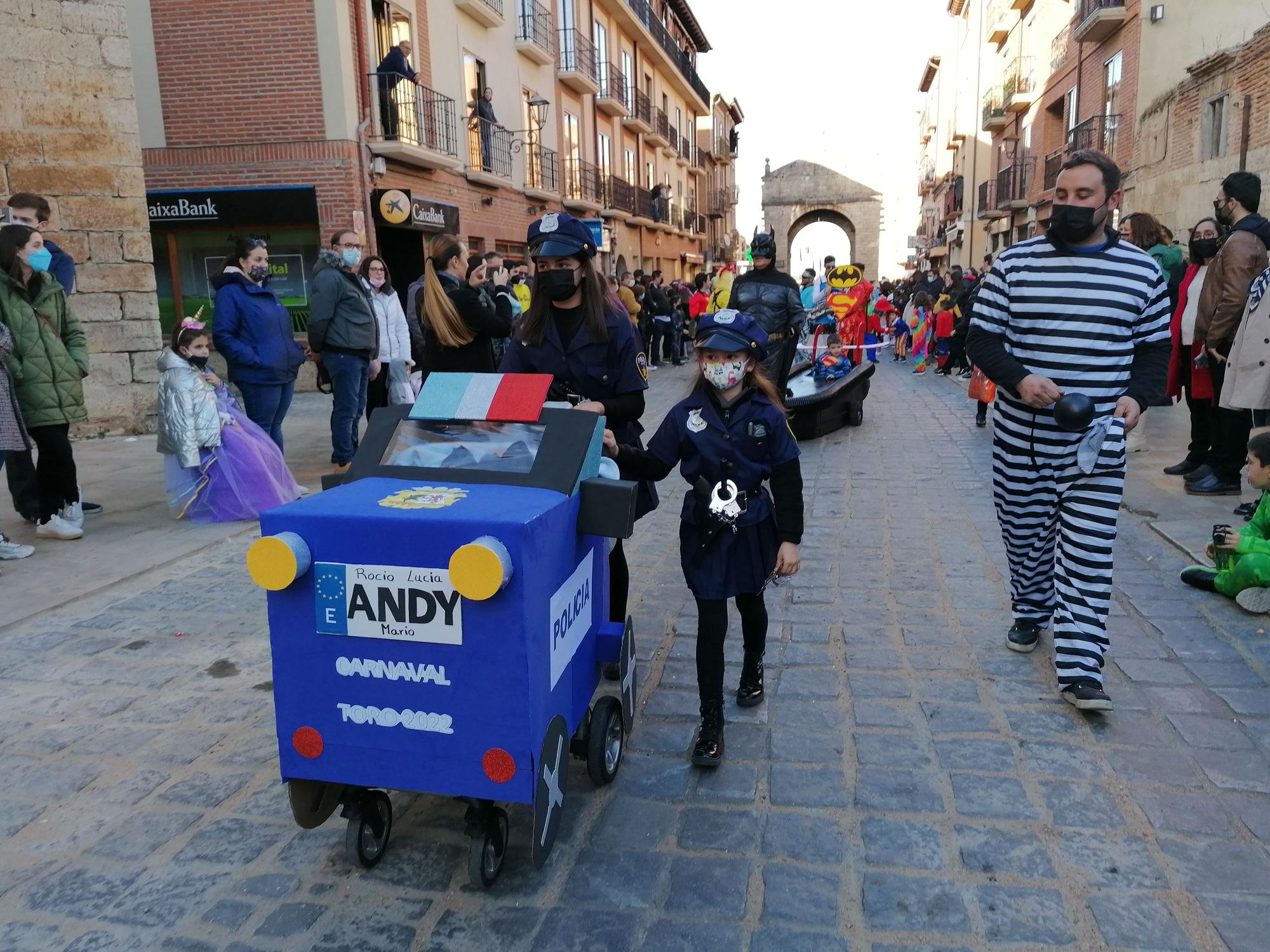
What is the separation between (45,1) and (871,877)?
1053cm

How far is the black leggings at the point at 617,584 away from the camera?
3.71 metres

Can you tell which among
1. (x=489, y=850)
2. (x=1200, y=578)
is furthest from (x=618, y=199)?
(x=489, y=850)

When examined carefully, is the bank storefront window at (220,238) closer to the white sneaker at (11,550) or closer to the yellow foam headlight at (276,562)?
the white sneaker at (11,550)

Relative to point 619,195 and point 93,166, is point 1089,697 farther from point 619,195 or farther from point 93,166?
point 619,195

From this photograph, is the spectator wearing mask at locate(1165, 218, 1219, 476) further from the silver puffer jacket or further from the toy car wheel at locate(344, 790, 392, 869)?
the silver puffer jacket

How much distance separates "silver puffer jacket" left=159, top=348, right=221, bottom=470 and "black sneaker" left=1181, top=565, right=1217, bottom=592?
5842 millimetres

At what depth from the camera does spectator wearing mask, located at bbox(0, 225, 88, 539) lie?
585cm

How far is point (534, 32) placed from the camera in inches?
901

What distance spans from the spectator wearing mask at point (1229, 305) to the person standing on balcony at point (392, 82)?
12.7 metres

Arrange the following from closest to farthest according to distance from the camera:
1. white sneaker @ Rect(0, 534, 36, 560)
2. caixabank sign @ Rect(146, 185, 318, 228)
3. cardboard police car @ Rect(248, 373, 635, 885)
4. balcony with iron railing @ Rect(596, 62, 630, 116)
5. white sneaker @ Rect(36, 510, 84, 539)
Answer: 1. cardboard police car @ Rect(248, 373, 635, 885)
2. white sneaker @ Rect(0, 534, 36, 560)
3. white sneaker @ Rect(36, 510, 84, 539)
4. caixabank sign @ Rect(146, 185, 318, 228)
5. balcony with iron railing @ Rect(596, 62, 630, 116)

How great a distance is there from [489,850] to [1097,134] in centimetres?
2447

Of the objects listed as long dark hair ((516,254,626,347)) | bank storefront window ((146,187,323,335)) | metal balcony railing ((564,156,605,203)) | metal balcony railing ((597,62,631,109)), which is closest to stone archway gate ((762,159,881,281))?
metal balcony railing ((597,62,631,109))

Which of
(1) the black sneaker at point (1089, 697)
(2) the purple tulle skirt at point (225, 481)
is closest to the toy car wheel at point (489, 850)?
(1) the black sneaker at point (1089, 697)

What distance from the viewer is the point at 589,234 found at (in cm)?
356
